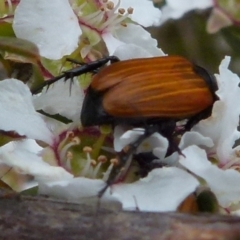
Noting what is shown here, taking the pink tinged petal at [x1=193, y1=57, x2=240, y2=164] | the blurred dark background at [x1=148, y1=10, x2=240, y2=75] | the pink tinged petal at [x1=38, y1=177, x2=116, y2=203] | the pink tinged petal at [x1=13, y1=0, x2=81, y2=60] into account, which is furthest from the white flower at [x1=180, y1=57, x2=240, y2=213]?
the blurred dark background at [x1=148, y1=10, x2=240, y2=75]

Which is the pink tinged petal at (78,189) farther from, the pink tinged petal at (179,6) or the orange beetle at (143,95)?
the pink tinged petal at (179,6)

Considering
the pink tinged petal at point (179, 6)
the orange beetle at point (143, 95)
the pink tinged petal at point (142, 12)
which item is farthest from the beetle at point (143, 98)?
the pink tinged petal at point (179, 6)

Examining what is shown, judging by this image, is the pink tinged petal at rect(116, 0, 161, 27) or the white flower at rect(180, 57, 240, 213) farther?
the pink tinged petal at rect(116, 0, 161, 27)

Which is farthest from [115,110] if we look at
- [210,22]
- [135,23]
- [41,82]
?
[210,22]

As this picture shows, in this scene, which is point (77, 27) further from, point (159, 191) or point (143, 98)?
point (159, 191)

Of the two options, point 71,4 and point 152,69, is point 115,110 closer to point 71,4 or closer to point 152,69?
point 152,69

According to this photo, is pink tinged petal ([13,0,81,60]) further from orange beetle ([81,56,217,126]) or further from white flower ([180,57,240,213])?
white flower ([180,57,240,213])

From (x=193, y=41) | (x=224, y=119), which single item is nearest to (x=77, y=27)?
(x=224, y=119)
